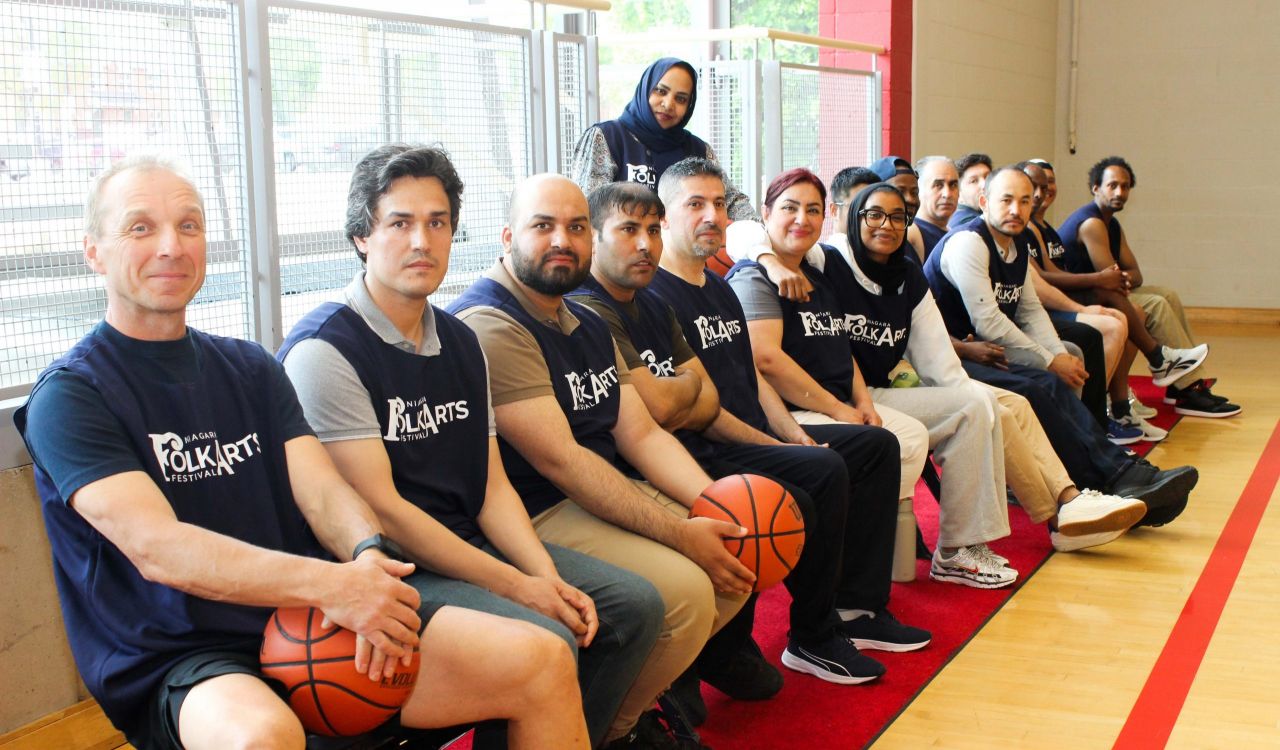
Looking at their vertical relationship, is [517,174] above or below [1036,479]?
above

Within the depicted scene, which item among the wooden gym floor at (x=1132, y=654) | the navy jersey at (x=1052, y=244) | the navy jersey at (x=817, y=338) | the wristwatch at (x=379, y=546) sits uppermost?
the navy jersey at (x=1052, y=244)

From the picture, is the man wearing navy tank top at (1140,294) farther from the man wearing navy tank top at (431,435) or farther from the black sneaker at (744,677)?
the man wearing navy tank top at (431,435)

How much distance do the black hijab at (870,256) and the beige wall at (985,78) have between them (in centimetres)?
337

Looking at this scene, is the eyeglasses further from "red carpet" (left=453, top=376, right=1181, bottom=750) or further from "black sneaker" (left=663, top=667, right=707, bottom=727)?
"black sneaker" (left=663, top=667, right=707, bottom=727)

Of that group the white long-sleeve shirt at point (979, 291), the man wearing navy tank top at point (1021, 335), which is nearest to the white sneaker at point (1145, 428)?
the man wearing navy tank top at point (1021, 335)

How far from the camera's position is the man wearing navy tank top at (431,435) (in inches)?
87.6

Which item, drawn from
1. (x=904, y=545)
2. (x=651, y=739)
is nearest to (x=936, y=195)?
(x=904, y=545)

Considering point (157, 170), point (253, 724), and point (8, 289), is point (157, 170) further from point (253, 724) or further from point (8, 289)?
point (253, 724)

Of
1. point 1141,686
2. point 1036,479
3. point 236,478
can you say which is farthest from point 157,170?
point 1036,479

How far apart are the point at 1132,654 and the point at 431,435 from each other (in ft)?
7.05

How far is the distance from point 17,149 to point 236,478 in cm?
99

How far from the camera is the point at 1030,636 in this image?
3.53 meters

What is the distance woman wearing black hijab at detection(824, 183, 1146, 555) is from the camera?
4.10 metres

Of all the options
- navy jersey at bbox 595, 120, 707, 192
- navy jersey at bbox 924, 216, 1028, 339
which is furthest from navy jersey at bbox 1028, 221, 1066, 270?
navy jersey at bbox 595, 120, 707, 192
